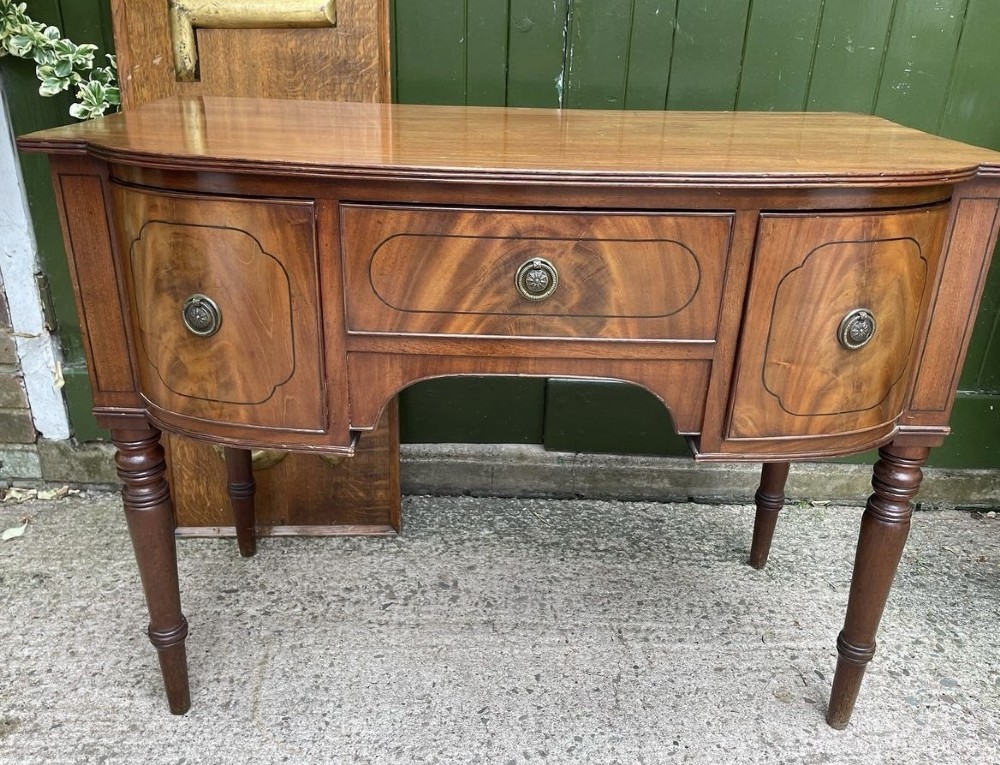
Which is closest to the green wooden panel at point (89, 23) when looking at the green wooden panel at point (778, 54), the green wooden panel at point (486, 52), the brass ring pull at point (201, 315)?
the green wooden panel at point (486, 52)

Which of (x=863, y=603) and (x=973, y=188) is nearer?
(x=973, y=188)

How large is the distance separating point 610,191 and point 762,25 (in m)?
1.06

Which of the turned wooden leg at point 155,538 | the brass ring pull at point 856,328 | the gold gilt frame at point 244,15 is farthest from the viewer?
the gold gilt frame at point 244,15

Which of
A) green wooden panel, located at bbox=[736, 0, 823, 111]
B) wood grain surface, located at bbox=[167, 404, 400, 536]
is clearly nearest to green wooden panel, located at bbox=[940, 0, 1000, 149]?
green wooden panel, located at bbox=[736, 0, 823, 111]

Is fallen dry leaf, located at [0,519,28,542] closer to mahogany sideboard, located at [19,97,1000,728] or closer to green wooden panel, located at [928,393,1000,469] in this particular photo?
mahogany sideboard, located at [19,97,1000,728]

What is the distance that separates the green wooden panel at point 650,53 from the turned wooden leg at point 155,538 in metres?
1.32

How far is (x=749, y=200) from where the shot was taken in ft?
3.53

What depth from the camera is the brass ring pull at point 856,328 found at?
1.14 metres

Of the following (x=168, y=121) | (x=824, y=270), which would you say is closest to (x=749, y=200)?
(x=824, y=270)

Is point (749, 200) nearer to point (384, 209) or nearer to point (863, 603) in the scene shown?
point (384, 209)

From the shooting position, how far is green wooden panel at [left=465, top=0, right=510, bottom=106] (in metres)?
1.82

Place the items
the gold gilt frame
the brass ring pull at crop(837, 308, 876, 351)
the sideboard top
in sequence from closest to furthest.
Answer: the sideboard top, the brass ring pull at crop(837, 308, 876, 351), the gold gilt frame

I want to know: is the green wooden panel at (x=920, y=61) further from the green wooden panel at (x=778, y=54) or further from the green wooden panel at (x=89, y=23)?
the green wooden panel at (x=89, y=23)

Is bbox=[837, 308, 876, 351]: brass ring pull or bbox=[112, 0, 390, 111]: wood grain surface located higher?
bbox=[112, 0, 390, 111]: wood grain surface
